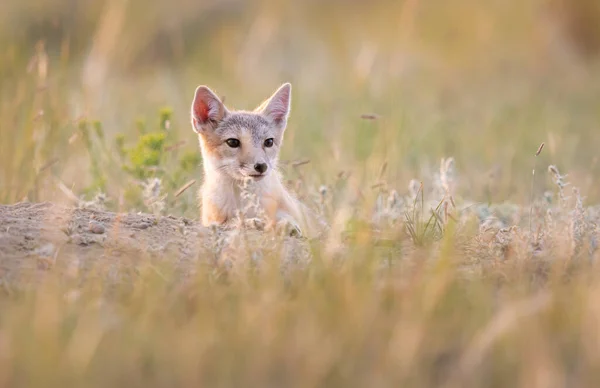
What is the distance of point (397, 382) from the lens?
2.50 metres

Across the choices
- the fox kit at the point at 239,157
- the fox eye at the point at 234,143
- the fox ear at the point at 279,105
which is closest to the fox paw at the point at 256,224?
the fox kit at the point at 239,157

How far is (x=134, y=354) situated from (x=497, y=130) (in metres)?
6.99

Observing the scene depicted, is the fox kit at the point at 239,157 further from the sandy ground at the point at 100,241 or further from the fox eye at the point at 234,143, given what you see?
the sandy ground at the point at 100,241

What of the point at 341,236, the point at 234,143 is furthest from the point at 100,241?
the point at 234,143

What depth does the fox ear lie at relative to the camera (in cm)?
595

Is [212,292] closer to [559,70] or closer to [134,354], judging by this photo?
[134,354]

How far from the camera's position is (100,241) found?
13.1ft

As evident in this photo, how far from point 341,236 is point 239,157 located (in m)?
1.35

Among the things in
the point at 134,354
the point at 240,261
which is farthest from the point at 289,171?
the point at 134,354

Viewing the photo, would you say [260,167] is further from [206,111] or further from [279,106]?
[279,106]

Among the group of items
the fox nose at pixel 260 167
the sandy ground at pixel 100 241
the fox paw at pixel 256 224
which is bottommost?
the sandy ground at pixel 100 241

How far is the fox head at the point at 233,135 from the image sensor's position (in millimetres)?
5363

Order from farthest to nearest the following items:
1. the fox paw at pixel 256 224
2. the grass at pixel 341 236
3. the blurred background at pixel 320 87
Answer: the blurred background at pixel 320 87
the fox paw at pixel 256 224
the grass at pixel 341 236

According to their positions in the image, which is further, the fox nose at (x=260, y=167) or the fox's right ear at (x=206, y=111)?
the fox's right ear at (x=206, y=111)
